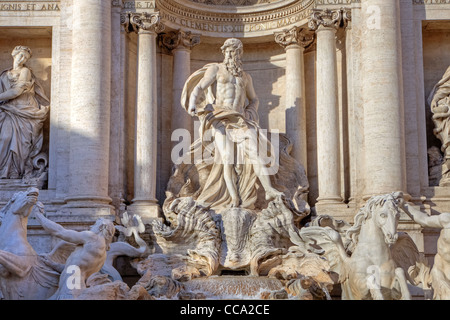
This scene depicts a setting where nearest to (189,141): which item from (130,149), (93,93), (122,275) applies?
(130,149)

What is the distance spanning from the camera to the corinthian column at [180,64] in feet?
60.1

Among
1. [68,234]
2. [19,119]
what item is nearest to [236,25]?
[19,119]

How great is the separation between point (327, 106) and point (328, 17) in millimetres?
1894

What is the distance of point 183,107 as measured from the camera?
17.3 meters

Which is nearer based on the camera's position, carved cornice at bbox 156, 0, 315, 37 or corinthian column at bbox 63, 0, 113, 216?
corinthian column at bbox 63, 0, 113, 216

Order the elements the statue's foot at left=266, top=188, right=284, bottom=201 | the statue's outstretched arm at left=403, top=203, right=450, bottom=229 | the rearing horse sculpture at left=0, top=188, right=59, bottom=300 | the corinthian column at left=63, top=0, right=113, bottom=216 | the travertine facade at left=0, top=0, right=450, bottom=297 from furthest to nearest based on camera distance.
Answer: the travertine facade at left=0, top=0, right=450, bottom=297
the corinthian column at left=63, top=0, right=113, bottom=216
the statue's foot at left=266, top=188, right=284, bottom=201
the rearing horse sculpture at left=0, top=188, right=59, bottom=300
the statue's outstretched arm at left=403, top=203, right=450, bottom=229

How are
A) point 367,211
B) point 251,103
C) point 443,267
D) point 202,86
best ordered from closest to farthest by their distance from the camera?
point 443,267 → point 367,211 → point 202,86 → point 251,103

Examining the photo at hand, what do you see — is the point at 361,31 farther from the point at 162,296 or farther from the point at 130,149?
the point at 162,296

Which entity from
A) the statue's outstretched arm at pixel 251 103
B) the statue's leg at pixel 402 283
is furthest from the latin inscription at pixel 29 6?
the statue's leg at pixel 402 283

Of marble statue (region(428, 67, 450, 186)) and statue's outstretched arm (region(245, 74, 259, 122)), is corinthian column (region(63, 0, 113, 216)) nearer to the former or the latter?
statue's outstretched arm (region(245, 74, 259, 122))

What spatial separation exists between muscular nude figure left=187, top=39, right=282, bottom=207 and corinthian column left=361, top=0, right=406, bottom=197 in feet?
6.90

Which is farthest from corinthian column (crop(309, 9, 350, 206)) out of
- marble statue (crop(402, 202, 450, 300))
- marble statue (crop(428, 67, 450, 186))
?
marble statue (crop(402, 202, 450, 300))

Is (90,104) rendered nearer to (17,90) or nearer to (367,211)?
(17,90)

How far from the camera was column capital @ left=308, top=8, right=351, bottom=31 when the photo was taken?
1730cm
